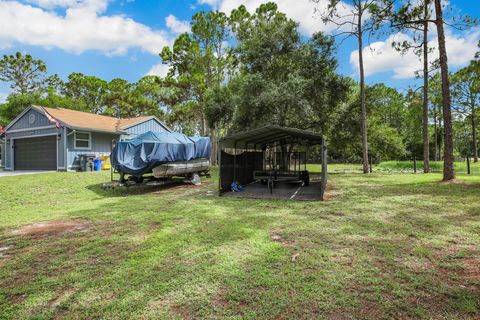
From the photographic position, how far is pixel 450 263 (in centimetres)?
338

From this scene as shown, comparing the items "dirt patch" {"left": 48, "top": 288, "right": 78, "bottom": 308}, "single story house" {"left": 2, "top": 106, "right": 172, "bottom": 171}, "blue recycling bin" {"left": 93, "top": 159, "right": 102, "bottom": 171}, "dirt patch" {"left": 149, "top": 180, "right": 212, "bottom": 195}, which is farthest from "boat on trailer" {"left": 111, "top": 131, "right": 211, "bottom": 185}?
"single story house" {"left": 2, "top": 106, "right": 172, "bottom": 171}

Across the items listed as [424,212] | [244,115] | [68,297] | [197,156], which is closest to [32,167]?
[197,156]

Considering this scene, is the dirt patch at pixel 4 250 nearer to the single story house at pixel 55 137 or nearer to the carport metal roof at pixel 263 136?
the carport metal roof at pixel 263 136

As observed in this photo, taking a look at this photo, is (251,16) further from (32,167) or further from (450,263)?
(450,263)

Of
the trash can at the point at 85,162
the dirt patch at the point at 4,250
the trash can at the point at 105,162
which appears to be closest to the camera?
the dirt patch at the point at 4,250

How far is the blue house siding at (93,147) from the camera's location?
17125 millimetres

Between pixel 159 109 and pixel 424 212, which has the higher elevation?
pixel 159 109

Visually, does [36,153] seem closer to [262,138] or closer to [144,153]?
[144,153]

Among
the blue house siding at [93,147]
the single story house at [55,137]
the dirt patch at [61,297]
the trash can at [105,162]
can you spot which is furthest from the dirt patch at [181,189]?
the single story house at [55,137]

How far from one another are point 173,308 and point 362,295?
70.0 inches

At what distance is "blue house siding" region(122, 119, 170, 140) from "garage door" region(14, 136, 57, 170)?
180 inches

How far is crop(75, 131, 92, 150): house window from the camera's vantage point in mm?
17766

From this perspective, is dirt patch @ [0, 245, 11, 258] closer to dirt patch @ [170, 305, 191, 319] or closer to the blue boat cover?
dirt patch @ [170, 305, 191, 319]

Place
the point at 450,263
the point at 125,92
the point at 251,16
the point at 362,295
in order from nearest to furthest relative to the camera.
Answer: the point at 362,295
the point at 450,263
the point at 251,16
the point at 125,92
